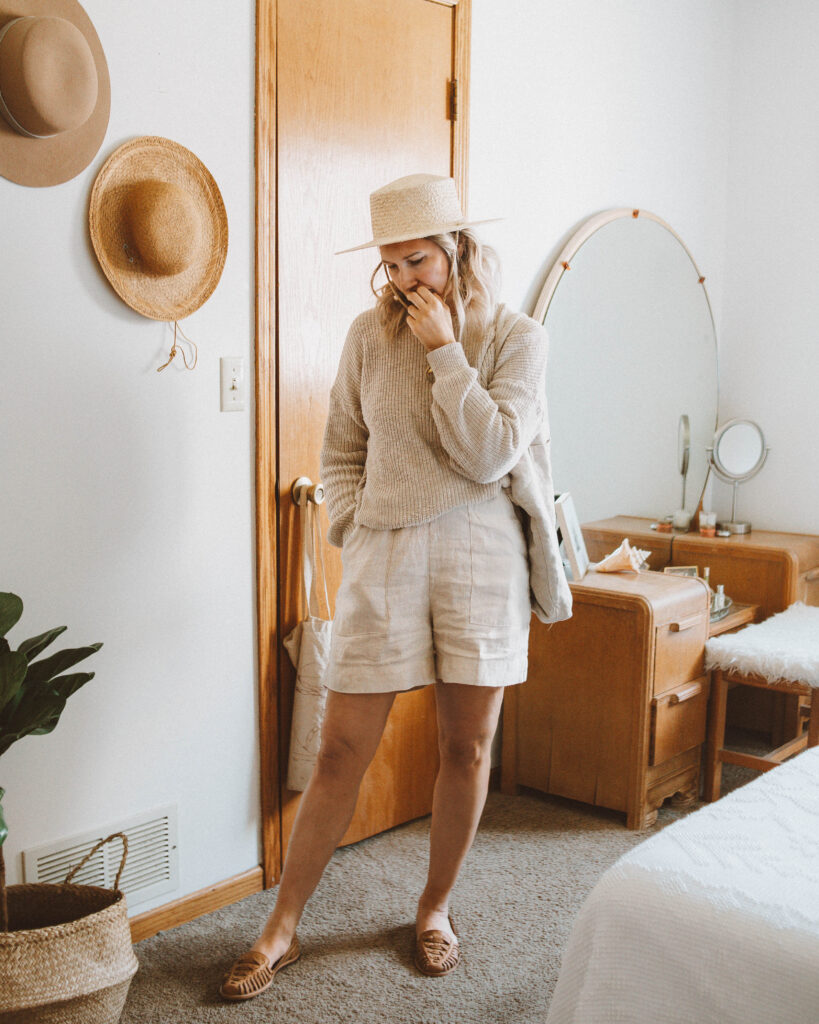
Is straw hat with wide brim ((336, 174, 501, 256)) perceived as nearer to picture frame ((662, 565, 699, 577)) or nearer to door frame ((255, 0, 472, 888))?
door frame ((255, 0, 472, 888))

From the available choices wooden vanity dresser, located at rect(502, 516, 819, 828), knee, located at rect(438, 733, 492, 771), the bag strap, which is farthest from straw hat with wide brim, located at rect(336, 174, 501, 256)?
wooden vanity dresser, located at rect(502, 516, 819, 828)

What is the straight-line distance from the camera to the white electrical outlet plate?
2.06 meters

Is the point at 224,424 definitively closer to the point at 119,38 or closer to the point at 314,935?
the point at 119,38

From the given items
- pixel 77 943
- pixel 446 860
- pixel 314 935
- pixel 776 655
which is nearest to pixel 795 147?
pixel 776 655

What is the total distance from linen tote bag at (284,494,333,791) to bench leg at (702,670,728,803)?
1173 millimetres

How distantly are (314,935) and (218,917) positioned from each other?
0.22m

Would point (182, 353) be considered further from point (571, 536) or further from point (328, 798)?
point (571, 536)

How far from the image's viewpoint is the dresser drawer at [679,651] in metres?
2.54

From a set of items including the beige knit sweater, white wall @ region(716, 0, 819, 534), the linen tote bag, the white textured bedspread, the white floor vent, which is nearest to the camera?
the white textured bedspread

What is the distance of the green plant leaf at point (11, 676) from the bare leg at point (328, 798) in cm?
61

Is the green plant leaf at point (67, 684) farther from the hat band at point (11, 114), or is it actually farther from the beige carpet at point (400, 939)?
the hat band at point (11, 114)

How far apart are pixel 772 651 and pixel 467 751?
3.65 feet

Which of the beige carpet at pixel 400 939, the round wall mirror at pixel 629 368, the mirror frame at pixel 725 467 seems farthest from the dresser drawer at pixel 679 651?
the mirror frame at pixel 725 467

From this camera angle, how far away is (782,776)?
1.56m
